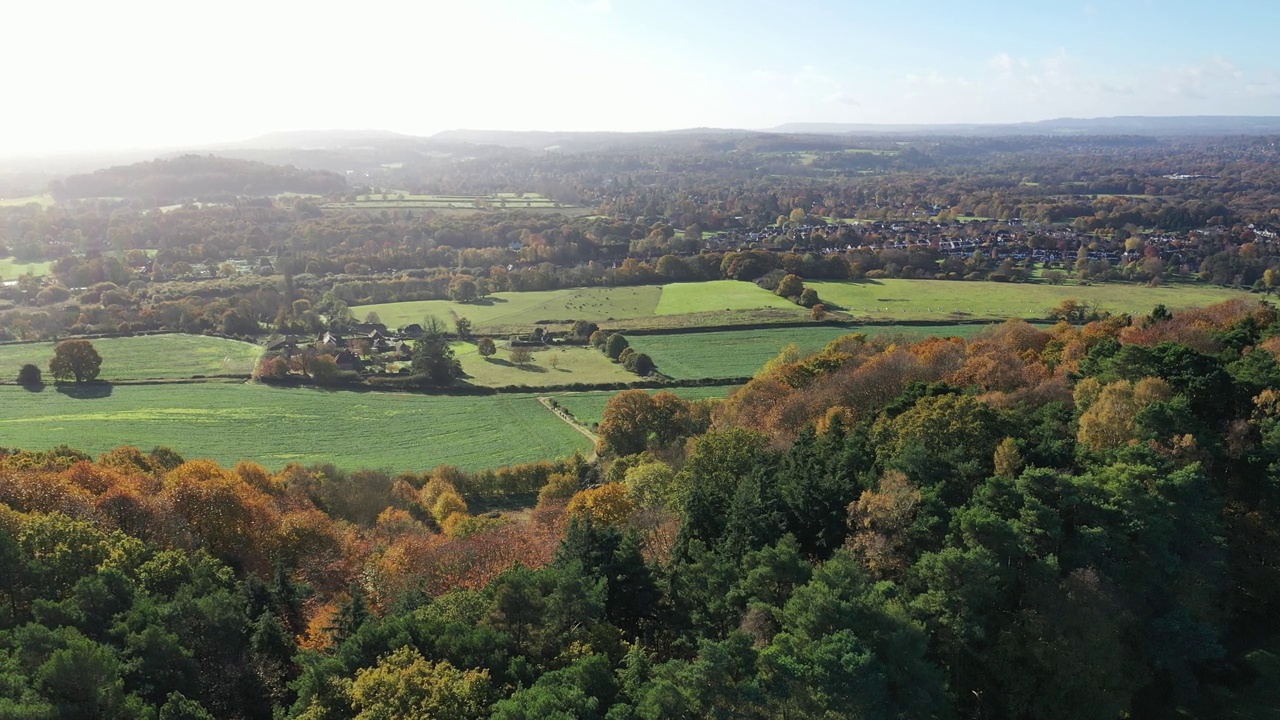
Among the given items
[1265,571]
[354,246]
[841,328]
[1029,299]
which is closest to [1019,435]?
[1265,571]

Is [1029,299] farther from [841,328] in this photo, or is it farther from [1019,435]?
[1019,435]

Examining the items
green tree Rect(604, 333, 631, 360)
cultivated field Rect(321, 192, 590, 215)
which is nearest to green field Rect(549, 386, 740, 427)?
green tree Rect(604, 333, 631, 360)

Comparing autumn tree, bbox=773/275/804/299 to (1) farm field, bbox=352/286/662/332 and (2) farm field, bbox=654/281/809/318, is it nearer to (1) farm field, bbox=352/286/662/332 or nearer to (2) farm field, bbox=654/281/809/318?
(2) farm field, bbox=654/281/809/318

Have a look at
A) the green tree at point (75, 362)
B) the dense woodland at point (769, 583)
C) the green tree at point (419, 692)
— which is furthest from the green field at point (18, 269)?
the green tree at point (419, 692)

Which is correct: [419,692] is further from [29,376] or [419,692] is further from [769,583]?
[29,376]

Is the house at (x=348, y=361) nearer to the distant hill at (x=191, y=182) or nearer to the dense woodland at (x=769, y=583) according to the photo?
the dense woodland at (x=769, y=583)

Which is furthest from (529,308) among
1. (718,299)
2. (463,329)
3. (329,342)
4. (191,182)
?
A: (191,182)
